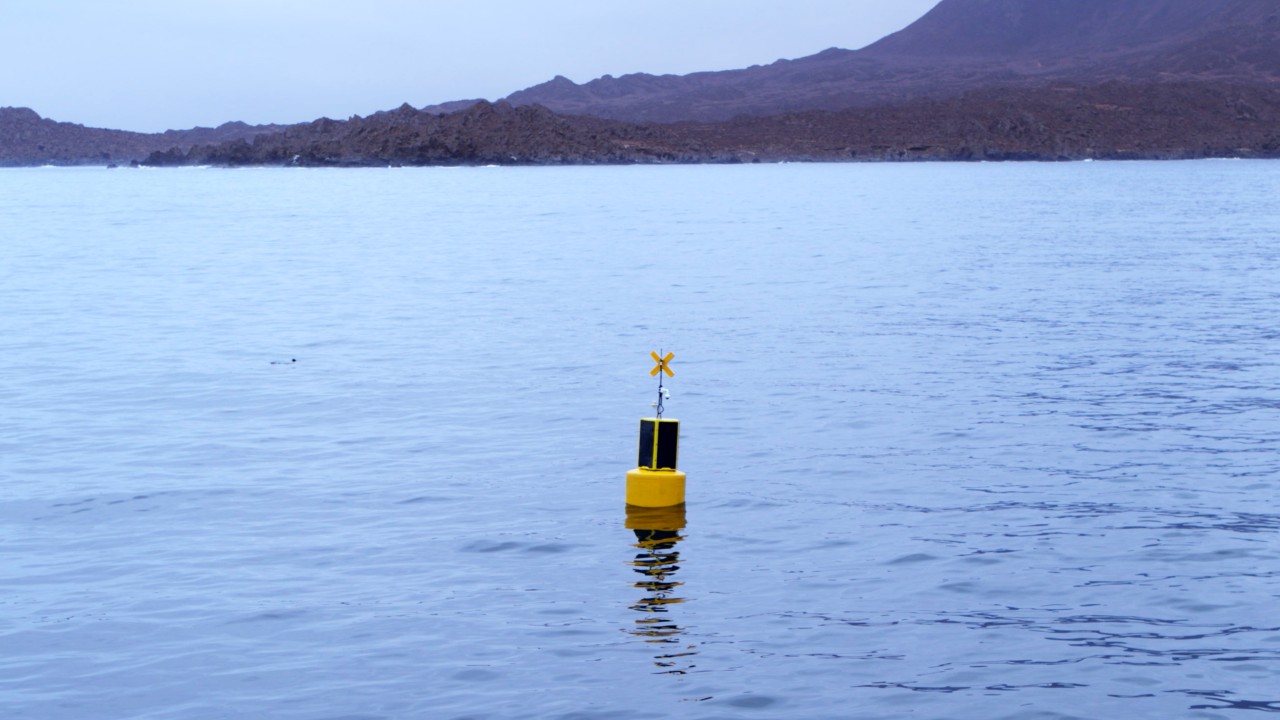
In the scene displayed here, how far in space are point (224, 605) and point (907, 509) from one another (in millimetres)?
5168

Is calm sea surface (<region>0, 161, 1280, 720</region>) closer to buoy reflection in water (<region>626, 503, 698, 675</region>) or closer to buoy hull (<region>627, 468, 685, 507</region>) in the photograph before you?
buoy reflection in water (<region>626, 503, 698, 675</region>)

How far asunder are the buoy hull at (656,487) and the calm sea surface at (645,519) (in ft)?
0.65

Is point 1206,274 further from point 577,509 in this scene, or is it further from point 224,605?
point 224,605

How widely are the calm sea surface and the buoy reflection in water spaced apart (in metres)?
0.04

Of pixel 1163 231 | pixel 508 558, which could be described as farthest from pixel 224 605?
pixel 1163 231

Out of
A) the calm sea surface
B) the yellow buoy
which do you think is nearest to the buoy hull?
the yellow buoy

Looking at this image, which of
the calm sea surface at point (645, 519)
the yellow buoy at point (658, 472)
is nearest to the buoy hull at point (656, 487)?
the yellow buoy at point (658, 472)

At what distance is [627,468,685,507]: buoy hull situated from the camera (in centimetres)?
1205

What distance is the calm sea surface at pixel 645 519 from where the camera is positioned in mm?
8406

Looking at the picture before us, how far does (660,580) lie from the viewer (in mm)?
10211

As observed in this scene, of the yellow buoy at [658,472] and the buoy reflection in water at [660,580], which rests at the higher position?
the yellow buoy at [658,472]

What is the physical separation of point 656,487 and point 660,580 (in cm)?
189

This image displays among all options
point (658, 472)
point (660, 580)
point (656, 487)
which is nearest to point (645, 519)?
point (656, 487)

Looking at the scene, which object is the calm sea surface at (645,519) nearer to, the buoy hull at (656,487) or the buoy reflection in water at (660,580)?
the buoy reflection in water at (660,580)
